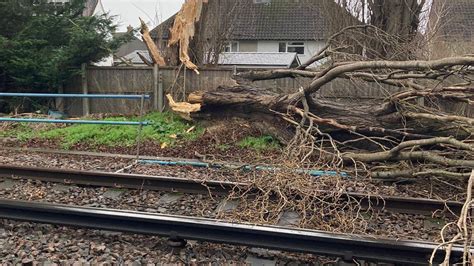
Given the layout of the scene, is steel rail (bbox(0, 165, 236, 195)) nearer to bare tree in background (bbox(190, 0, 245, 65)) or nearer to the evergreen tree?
the evergreen tree

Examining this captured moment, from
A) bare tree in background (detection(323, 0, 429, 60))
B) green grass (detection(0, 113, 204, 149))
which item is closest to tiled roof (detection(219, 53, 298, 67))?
bare tree in background (detection(323, 0, 429, 60))

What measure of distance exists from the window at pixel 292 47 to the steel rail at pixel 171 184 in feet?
83.8

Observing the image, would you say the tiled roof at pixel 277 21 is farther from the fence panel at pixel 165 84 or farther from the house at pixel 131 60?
the fence panel at pixel 165 84

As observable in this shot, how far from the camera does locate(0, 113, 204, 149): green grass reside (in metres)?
9.84

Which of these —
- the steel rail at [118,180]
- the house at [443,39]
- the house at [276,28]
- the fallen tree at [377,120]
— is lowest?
the steel rail at [118,180]

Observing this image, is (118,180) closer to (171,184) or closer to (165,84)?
(171,184)

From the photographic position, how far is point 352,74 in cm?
878

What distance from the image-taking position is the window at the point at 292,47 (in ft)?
99.6

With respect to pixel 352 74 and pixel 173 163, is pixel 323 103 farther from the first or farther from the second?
pixel 173 163

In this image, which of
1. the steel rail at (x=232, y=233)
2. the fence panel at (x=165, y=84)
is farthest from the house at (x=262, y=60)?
the steel rail at (x=232, y=233)

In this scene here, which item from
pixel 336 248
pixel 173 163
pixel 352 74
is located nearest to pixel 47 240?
pixel 336 248

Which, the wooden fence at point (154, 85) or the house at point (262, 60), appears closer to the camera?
the wooden fence at point (154, 85)

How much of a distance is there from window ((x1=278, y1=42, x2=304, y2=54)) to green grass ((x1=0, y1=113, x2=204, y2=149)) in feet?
68.3

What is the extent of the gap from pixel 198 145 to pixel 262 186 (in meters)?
4.03
